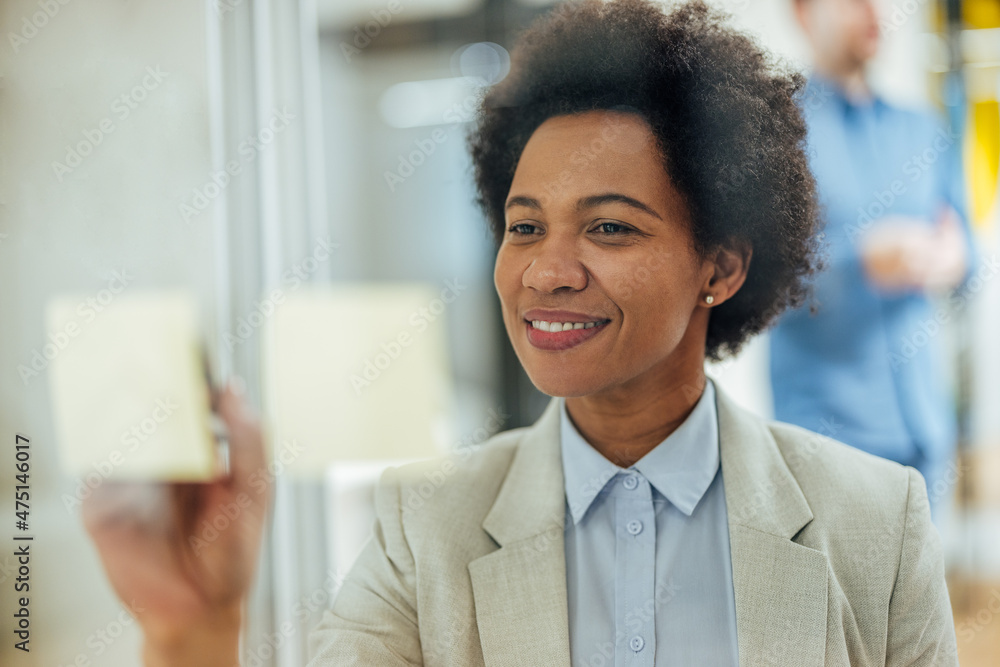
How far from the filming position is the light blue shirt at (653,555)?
80cm

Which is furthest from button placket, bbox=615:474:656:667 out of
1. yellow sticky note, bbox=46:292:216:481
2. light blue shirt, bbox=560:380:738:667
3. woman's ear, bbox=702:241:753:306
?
yellow sticky note, bbox=46:292:216:481

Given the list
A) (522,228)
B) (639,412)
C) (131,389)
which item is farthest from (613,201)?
(131,389)

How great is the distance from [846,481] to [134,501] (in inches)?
36.4

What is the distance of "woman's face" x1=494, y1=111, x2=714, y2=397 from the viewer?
31.4 inches

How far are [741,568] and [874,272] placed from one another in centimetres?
49

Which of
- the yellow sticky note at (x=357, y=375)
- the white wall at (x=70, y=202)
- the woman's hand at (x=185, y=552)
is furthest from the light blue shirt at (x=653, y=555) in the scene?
the white wall at (x=70, y=202)

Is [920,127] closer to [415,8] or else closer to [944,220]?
[944,220]

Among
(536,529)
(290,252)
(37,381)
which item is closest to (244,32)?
(290,252)

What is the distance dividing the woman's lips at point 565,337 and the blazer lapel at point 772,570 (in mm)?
222

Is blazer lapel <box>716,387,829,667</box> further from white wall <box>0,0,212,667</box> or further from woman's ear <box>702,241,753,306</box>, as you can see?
white wall <box>0,0,212,667</box>

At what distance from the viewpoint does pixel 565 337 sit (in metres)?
0.81

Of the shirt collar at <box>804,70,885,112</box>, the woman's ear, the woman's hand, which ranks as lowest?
the woman's hand

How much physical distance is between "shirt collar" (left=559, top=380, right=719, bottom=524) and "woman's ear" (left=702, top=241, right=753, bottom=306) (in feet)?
0.40

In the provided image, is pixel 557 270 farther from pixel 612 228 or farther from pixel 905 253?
pixel 905 253
